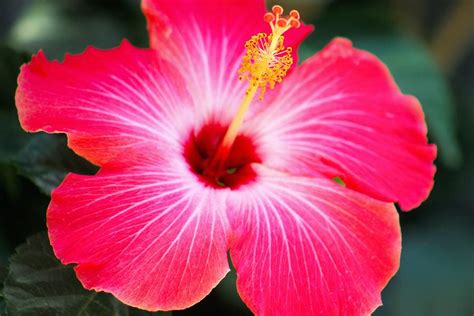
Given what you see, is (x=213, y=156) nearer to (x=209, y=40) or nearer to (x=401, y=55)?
(x=209, y=40)

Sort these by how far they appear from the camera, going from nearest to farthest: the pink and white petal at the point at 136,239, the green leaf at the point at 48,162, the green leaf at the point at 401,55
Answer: the pink and white petal at the point at 136,239, the green leaf at the point at 48,162, the green leaf at the point at 401,55

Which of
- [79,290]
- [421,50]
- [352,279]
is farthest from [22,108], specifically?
[421,50]

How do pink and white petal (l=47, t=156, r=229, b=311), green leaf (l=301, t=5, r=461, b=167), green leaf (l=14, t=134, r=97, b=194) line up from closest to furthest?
pink and white petal (l=47, t=156, r=229, b=311) → green leaf (l=14, t=134, r=97, b=194) → green leaf (l=301, t=5, r=461, b=167)

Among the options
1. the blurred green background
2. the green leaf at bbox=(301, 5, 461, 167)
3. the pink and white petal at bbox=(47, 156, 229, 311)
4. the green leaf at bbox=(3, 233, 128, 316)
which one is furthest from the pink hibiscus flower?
the green leaf at bbox=(301, 5, 461, 167)

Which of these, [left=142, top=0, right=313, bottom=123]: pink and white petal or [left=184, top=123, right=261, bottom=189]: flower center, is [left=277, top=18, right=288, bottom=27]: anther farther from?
[left=184, top=123, right=261, bottom=189]: flower center

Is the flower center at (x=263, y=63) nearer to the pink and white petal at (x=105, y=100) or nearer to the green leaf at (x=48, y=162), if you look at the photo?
the pink and white petal at (x=105, y=100)

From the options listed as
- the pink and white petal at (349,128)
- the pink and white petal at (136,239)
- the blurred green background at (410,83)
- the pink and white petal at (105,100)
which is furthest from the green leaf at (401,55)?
the pink and white petal at (136,239)

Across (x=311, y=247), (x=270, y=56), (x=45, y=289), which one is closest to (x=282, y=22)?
(x=270, y=56)
